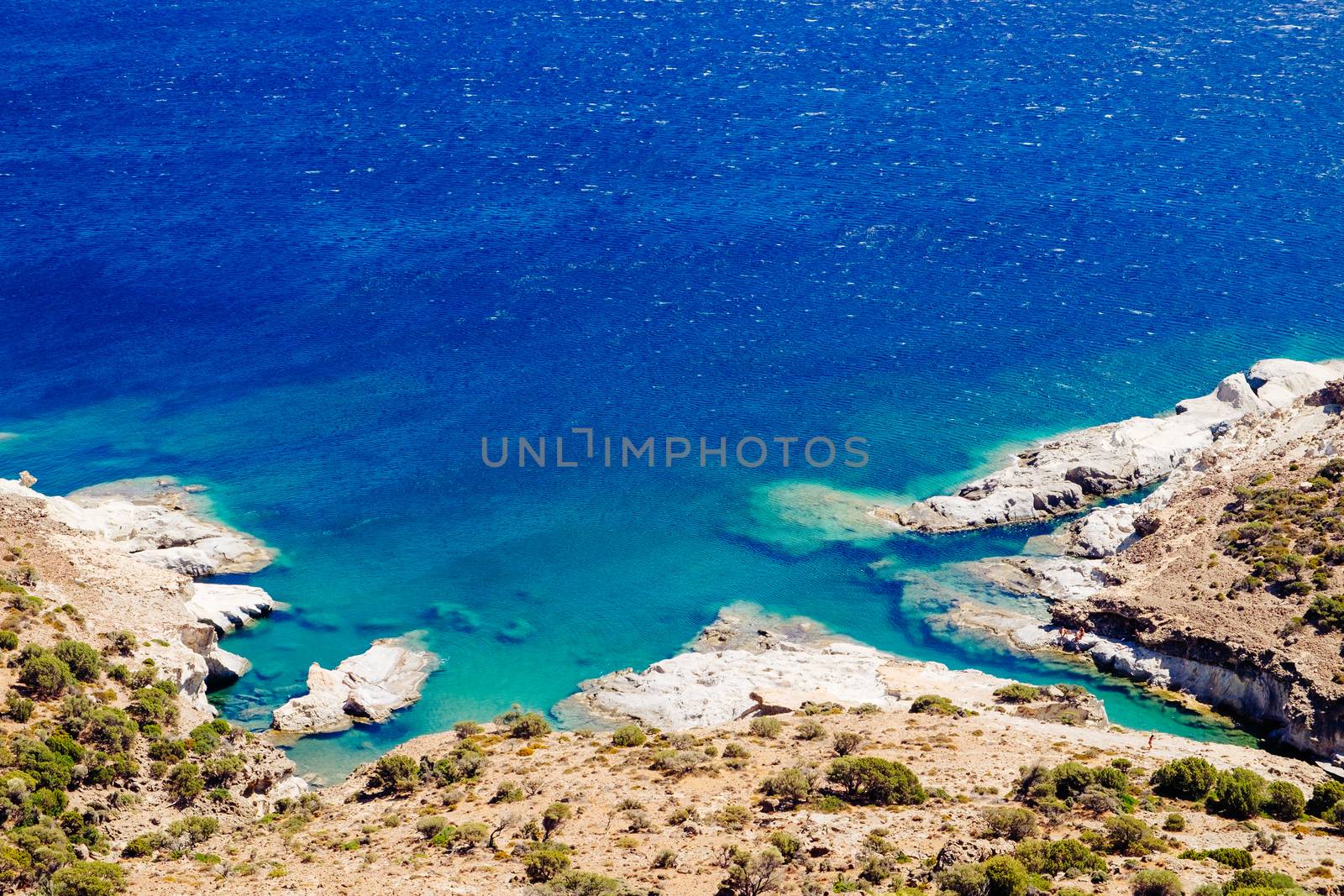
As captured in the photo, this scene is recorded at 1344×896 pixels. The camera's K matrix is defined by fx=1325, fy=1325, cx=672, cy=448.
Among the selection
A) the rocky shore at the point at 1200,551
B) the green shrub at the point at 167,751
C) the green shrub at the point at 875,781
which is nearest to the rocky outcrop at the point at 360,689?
the green shrub at the point at 167,751

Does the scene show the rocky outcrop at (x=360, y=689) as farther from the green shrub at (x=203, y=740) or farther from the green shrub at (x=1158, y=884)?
the green shrub at (x=1158, y=884)

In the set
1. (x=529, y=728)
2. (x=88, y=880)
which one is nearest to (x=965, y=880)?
(x=529, y=728)

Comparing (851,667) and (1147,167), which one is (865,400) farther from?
(1147,167)

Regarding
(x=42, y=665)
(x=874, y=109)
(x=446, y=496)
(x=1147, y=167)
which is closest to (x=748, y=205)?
(x=874, y=109)

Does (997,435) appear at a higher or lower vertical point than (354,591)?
higher

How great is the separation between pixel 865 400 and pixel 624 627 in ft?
110

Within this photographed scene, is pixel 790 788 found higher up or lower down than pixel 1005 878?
higher up

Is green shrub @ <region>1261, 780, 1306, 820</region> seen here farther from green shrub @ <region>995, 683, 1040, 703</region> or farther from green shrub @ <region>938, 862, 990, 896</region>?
green shrub @ <region>995, 683, 1040, 703</region>

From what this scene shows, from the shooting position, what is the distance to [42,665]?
59406 millimetres

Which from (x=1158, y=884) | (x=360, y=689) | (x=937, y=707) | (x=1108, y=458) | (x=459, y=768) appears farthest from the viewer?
(x=1108, y=458)

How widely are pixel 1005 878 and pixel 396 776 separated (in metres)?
28.2

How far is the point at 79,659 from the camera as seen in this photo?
61.8 meters

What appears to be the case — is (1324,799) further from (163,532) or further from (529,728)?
(163,532)

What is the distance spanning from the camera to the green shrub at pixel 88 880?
47.0 meters
